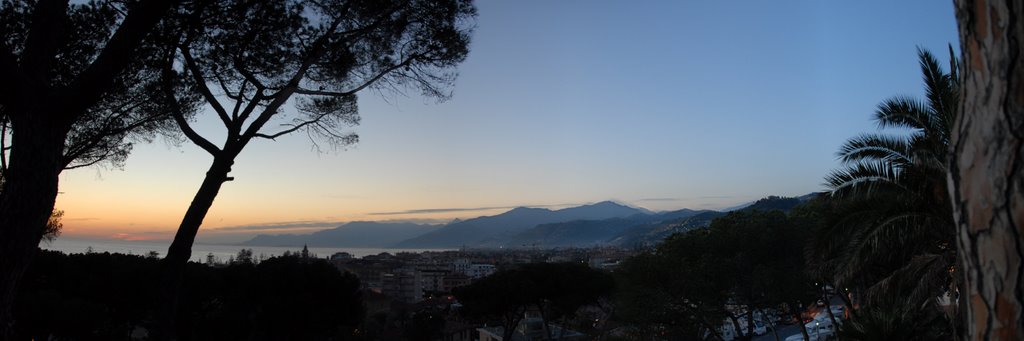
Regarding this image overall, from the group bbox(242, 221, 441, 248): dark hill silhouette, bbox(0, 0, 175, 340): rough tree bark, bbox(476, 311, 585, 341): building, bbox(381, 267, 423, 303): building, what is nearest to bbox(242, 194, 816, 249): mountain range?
bbox(242, 221, 441, 248): dark hill silhouette

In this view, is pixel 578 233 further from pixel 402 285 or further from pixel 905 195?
pixel 905 195

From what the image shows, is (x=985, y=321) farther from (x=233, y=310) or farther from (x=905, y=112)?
(x=233, y=310)

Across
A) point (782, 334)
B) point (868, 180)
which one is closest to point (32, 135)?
point (868, 180)

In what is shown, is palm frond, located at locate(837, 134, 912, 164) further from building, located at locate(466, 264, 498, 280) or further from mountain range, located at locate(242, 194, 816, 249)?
mountain range, located at locate(242, 194, 816, 249)

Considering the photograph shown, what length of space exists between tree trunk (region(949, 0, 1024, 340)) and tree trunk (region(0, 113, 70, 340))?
12.5 ft

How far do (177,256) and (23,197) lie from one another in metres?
1.60

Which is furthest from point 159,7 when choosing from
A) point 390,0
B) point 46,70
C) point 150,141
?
point 150,141

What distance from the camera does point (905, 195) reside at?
6.79m

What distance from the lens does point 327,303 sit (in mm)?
11789

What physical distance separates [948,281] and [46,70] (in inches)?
365

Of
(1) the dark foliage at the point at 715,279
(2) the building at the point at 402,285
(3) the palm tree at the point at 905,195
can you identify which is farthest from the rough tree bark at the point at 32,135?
(2) the building at the point at 402,285

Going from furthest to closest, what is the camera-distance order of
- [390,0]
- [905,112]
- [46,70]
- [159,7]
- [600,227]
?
[600,227]
[905,112]
[390,0]
[159,7]
[46,70]

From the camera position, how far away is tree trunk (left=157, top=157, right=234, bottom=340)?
14.6 feet

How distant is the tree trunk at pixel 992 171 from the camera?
903mm
